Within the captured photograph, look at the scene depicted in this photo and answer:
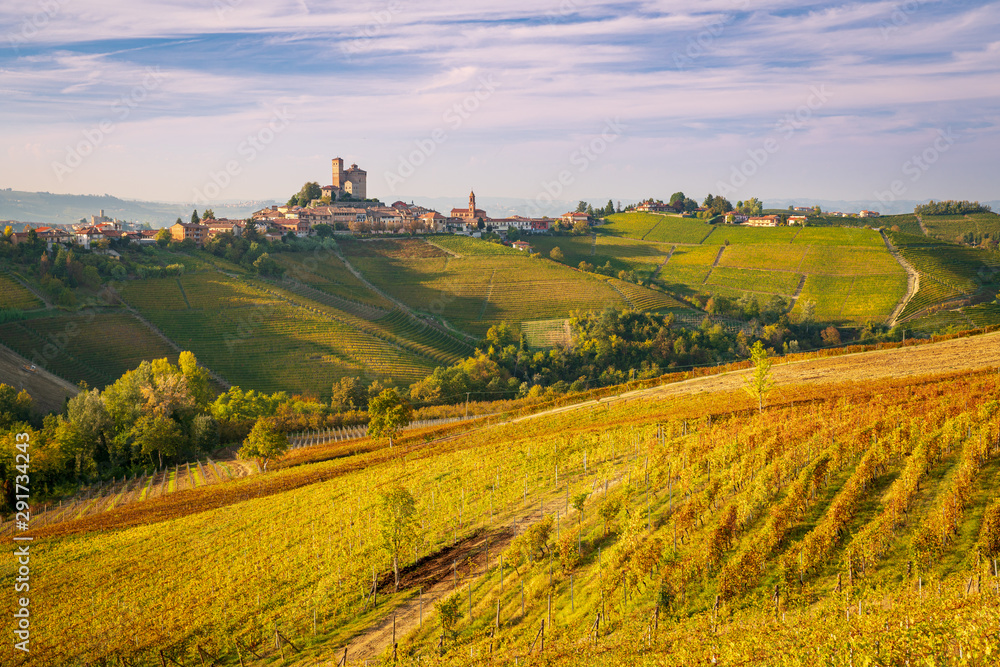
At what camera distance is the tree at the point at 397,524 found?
17942 millimetres

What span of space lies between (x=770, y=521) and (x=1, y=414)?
156 ft

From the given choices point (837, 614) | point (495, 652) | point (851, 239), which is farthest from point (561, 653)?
point (851, 239)

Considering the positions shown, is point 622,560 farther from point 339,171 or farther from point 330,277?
point 339,171

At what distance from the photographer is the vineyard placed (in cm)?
1215

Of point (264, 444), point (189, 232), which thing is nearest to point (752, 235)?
point (189, 232)

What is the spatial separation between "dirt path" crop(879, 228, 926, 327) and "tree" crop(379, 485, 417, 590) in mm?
79208

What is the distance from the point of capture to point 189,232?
4259 inches

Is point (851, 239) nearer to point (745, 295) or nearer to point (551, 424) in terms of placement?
point (745, 295)

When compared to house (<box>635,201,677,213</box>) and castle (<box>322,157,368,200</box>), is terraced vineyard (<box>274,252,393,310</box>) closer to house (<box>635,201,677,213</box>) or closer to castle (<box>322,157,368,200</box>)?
castle (<box>322,157,368,200</box>)

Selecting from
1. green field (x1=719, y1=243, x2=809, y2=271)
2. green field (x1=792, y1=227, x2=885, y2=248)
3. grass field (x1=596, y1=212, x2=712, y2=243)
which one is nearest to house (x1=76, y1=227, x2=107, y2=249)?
grass field (x1=596, y1=212, x2=712, y2=243)

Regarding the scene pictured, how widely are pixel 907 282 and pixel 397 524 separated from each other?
314 feet

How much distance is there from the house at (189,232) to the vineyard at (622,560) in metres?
90.7

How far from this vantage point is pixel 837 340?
79625 millimetres

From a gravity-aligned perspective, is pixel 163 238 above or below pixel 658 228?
below
